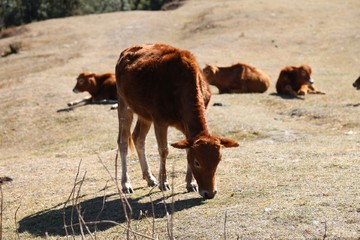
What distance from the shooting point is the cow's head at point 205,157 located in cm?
464

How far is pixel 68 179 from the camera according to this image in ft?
23.2

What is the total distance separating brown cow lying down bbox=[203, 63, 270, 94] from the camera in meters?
15.7

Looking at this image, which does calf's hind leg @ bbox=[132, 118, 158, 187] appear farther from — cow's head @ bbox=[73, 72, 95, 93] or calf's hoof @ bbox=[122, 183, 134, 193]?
cow's head @ bbox=[73, 72, 95, 93]

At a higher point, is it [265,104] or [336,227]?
[336,227]

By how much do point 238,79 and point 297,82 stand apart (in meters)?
2.44

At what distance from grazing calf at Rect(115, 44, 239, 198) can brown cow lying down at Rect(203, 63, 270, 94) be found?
375 inches

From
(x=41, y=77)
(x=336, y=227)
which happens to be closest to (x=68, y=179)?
(x=336, y=227)

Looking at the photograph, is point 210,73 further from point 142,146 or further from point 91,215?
point 91,215

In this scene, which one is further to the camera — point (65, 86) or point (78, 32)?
point (78, 32)

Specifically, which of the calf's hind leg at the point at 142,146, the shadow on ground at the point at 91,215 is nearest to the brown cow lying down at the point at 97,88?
the calf's hind leg at the point at 142,146

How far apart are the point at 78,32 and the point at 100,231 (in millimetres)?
31260

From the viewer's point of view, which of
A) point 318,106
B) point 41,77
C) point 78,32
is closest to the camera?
point 318,106

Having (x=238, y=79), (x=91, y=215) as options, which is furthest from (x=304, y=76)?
(x=91, y=215)

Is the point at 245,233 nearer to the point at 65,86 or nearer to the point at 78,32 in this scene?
the point at 65,86
